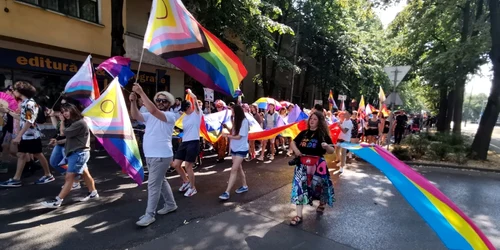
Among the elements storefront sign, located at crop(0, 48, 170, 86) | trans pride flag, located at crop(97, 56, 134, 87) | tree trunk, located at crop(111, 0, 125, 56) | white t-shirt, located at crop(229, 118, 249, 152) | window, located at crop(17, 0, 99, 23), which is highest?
window, located at crop(17, 0, 99, 23)

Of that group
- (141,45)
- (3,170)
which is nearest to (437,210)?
(3,170)

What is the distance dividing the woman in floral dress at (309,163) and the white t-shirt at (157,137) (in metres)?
1.81

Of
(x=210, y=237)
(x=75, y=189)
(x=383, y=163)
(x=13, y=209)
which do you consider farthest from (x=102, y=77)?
(x=383, y=163)

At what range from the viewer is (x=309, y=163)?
4.37 metres

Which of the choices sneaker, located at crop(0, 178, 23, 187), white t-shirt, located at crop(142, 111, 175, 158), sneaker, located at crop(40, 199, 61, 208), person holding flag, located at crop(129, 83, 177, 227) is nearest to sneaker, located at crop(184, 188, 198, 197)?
person holding flag, located at crop(129, 83, 177, 227)

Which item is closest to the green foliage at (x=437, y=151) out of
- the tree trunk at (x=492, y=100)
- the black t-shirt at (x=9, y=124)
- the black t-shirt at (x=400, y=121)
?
the tree trunk at (x=492, y=100)

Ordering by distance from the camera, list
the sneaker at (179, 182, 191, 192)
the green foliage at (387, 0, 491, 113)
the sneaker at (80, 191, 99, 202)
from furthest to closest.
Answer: the green foliage at (387, 0, 491, 113) < the sneaker at (179, 182, 191, 192) < the sneaker at (80, 191, 99, 202)

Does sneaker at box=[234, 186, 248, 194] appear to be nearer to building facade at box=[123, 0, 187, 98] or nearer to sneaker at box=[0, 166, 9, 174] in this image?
sneaker at box=[0, 166, 9, 174]

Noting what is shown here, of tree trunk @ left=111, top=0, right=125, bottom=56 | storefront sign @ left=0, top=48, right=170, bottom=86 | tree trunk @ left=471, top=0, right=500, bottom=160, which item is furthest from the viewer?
storefront sign @ left=0, top=48, right=170, bottom=86

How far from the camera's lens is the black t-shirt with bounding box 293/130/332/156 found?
4348 mm

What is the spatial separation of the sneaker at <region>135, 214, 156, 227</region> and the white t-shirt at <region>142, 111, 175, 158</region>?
0.87 m

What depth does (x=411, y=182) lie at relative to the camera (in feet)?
9.04

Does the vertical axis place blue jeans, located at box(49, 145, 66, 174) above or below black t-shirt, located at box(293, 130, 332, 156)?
below

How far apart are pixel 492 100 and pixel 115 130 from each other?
12.4 m
